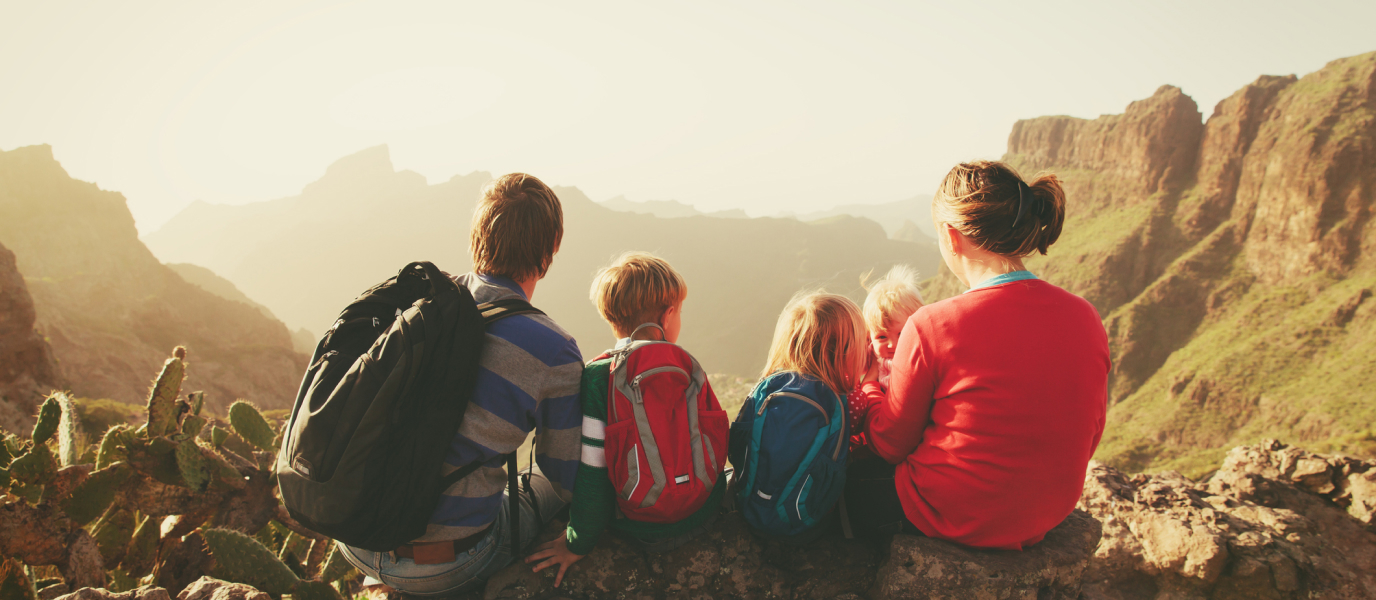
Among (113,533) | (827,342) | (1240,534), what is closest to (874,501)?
(827,342)

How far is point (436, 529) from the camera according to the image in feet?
7.53

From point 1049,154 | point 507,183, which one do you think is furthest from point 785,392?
point 1049,154

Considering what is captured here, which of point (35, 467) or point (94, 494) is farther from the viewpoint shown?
point (94, 494)

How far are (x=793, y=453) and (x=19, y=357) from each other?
27321mm

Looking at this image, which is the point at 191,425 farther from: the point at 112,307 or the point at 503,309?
the point at 112,307

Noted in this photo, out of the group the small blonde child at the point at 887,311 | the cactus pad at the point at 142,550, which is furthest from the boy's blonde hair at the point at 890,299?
the cactus pad at the point at 142,550

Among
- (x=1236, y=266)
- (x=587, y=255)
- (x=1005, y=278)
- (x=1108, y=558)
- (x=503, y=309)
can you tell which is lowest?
(x=587, y=255)

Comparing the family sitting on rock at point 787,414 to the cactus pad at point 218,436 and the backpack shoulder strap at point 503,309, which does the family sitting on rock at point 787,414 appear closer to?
the backpack shoulder strap at point 503,309

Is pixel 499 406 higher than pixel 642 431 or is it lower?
higher

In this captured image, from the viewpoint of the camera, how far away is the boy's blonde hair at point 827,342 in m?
2.72

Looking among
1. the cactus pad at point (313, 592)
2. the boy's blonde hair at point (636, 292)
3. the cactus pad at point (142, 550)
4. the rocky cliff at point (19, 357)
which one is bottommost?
the rocky cliff at point (19, 357)

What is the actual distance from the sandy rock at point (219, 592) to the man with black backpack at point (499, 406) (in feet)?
1.32

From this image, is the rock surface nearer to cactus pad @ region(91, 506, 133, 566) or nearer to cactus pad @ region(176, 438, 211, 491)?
cactus pad @ region(176, 438, 211, 491)

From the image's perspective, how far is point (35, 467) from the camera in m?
3.22
